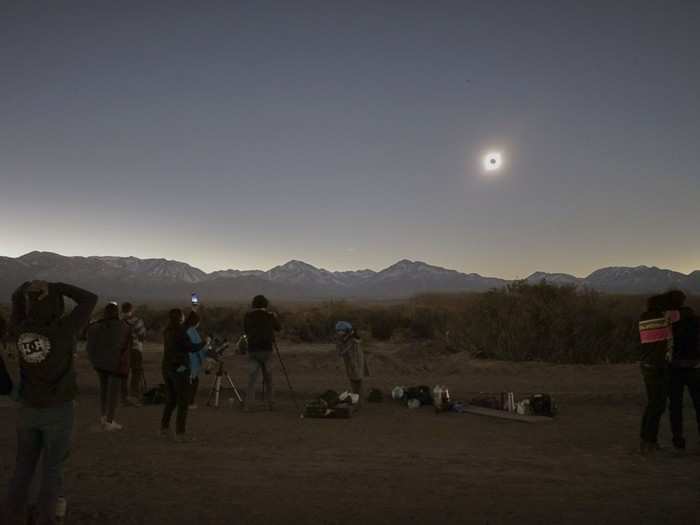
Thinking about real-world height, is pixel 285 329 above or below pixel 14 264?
below

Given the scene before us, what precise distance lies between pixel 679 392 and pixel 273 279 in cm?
15604

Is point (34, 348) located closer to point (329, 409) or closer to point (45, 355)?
point (45, 355)

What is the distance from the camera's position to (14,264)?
114188 millimetres

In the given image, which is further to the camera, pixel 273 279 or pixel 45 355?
pixel 273 279

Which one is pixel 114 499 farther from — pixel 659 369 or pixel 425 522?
pixel 659 369

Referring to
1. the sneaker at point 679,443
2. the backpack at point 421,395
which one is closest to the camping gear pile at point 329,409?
the backpack at point 421,395

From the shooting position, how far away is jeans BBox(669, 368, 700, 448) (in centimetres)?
809

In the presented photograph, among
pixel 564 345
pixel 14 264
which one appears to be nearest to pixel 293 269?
pixel 14 264

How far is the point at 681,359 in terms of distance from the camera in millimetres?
8031

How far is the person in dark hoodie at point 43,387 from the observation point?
457 centimetres

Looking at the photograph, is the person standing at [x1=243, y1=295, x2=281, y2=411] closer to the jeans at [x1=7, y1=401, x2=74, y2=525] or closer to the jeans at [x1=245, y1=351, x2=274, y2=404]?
the jeans at [x1=245, y1=351, x2=274, y2=404]

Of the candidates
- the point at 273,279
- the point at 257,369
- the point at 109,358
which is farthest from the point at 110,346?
the point at 273,279

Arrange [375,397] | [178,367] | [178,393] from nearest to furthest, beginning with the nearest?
[178,367]
[178,393]
[375,397]

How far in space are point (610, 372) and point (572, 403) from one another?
4094 millimetres
